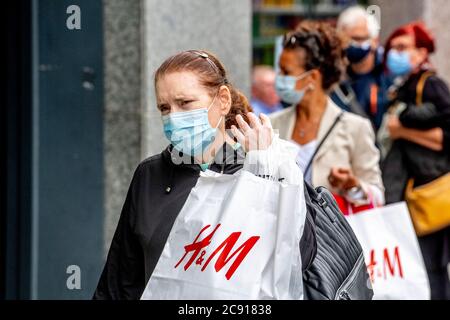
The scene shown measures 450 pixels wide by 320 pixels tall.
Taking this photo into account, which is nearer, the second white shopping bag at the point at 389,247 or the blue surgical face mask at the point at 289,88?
the second white shopping bag at the point at 389,247

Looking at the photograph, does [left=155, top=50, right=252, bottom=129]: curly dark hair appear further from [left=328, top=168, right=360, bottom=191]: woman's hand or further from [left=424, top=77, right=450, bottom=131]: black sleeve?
[left=424, top=77, right=450, bottom=131]: black sleeve

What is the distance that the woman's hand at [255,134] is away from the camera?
3.05m

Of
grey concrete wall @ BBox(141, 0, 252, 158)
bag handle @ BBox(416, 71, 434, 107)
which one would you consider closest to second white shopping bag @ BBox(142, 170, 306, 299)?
grey concrete wall @ BBox(141, 0, 252, 158)

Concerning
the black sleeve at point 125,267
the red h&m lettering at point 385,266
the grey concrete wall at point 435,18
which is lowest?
the red h&m lettering at point 385,266

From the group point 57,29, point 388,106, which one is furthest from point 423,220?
point 57,29

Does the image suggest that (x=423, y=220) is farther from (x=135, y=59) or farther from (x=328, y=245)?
(x=328, y=245)

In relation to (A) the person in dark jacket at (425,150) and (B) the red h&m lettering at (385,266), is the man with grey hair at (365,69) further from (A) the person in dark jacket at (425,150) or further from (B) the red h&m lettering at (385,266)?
(B) the red h&m lettering at (385,266)

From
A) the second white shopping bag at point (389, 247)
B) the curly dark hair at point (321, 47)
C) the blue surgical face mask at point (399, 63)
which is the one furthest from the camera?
the blue surgical face mask at point (399, 63)

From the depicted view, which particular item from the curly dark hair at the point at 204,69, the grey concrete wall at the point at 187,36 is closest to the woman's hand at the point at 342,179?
the grey concrete wall at the point at 187,36

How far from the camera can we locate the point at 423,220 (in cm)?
608

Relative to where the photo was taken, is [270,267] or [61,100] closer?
[270,267]

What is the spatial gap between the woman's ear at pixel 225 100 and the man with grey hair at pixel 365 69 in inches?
122

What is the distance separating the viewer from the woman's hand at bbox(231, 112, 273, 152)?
3.05 metres
